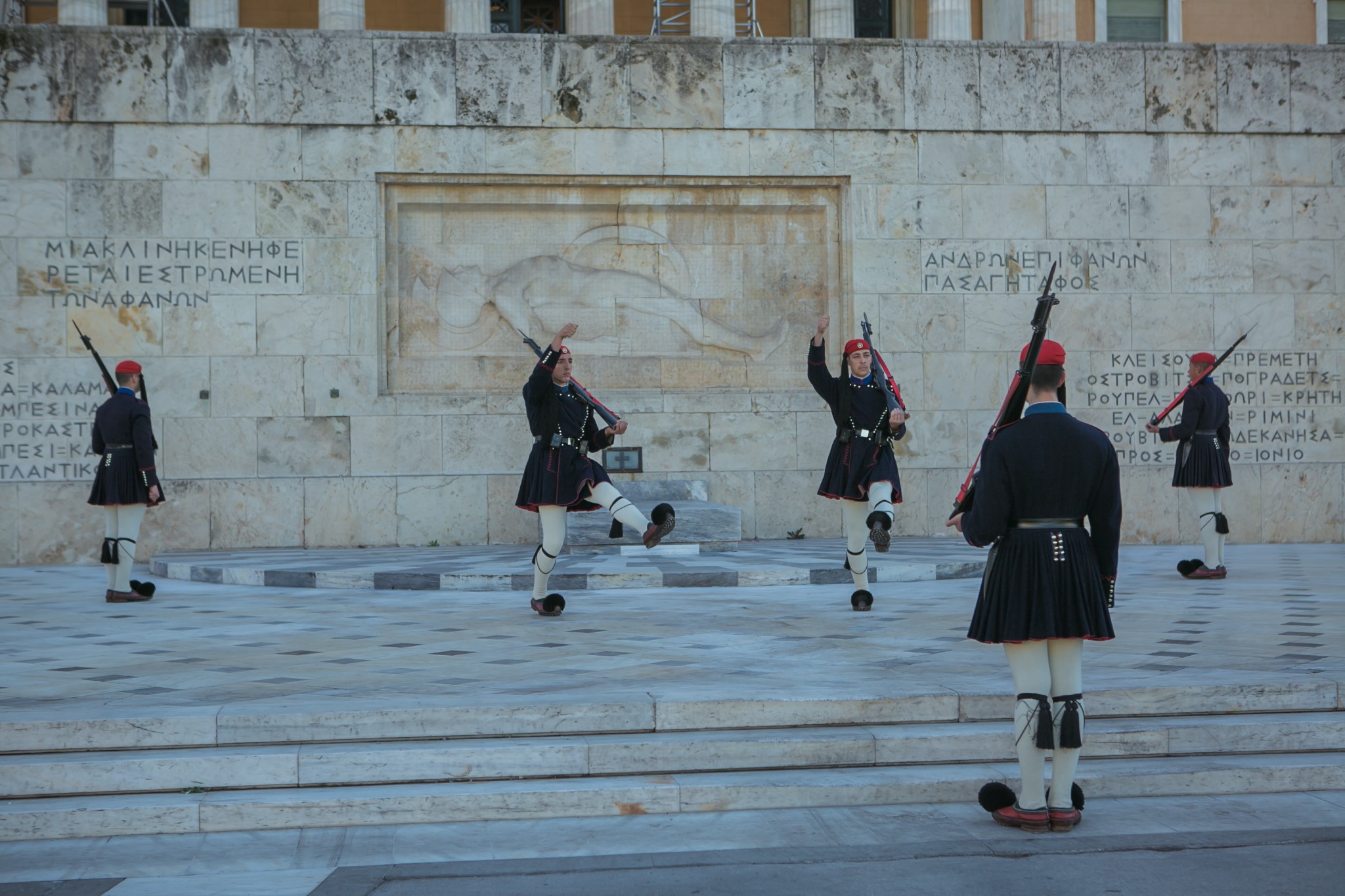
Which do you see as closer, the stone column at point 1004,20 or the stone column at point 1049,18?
the stone column at point 1049,18

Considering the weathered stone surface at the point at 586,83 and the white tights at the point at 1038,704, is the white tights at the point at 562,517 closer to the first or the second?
the white tights at the point at 1038,704

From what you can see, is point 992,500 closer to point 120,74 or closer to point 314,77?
point 314,77

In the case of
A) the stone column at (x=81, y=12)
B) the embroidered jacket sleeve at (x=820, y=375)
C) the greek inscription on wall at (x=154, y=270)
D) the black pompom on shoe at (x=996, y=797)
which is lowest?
the black pompom on shoe at (x=996, y=797)

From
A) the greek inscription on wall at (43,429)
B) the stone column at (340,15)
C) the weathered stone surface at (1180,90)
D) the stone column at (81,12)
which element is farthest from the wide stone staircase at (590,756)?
the stone column at (81,12)

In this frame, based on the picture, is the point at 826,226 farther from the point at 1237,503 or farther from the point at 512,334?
the point at 1237,503

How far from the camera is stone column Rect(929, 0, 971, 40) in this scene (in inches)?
784

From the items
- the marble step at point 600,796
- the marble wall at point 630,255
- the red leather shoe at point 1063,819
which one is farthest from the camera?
the marble wall at point 630,255

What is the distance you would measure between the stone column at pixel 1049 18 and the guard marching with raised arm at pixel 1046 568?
19.5 m

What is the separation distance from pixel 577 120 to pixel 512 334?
267 cm

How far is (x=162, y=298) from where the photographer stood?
15.0 meters

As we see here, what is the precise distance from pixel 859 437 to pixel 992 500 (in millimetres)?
4561

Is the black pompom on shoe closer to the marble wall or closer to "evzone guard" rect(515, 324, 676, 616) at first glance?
"evzone guard" rect(515, 324, 676, 616)

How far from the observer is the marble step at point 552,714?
599cm

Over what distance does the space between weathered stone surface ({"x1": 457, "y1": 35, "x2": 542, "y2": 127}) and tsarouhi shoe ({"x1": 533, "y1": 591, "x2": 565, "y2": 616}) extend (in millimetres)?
7700
